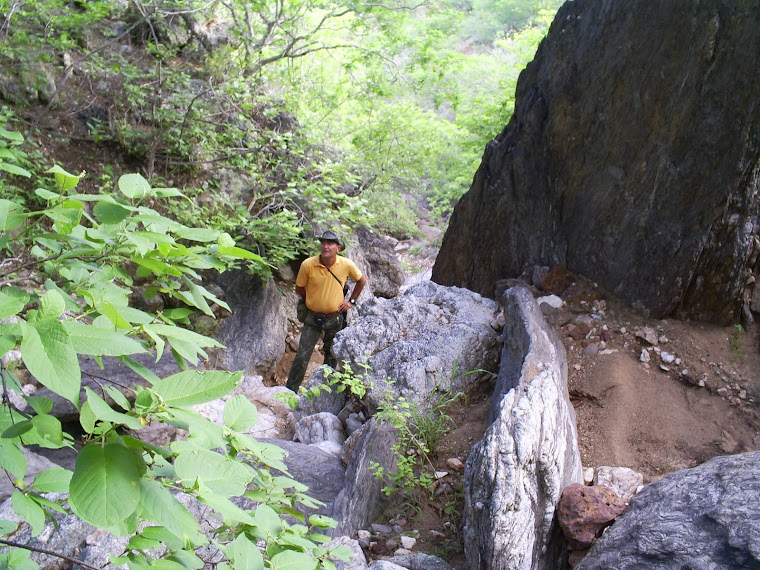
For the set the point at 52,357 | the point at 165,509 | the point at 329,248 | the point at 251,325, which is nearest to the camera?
the point at 52,357

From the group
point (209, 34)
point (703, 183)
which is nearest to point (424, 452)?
point (703, 183)

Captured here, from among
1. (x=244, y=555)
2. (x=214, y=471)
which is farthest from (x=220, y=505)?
(x=244, y=555)

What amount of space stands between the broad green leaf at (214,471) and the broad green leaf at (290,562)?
301mm

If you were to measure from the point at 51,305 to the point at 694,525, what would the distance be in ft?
7.20

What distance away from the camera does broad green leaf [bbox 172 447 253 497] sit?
95cm

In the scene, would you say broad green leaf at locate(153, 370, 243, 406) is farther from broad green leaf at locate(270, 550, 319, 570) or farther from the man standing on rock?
the man standing on rock

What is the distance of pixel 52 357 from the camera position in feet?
2.53

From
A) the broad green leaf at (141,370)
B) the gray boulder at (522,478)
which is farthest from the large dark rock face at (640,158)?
the broad green leaf at (141,370)

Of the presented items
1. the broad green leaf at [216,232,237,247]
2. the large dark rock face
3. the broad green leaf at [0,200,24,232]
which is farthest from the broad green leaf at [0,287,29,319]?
the large dark rock face

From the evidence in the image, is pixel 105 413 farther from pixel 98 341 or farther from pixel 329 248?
pixel 329 248

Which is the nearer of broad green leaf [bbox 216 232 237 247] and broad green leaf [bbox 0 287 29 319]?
broad green leaf [bbox 0 287 29 319]

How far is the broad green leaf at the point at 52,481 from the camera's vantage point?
1.16 metres

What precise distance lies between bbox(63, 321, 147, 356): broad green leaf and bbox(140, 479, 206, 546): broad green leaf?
Result: 252mm

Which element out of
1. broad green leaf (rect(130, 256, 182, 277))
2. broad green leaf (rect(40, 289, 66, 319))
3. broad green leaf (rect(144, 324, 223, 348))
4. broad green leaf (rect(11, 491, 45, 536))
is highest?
broad green leaf (rect(130, 256, 182, 277))
